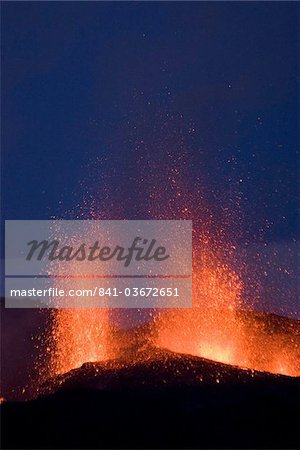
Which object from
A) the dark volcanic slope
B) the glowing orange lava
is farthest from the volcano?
the glowing orange lava

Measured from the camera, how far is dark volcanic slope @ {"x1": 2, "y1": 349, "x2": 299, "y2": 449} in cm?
790

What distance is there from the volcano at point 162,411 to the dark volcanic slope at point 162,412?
0.06ft

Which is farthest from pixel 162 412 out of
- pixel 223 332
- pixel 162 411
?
pixel 223 332

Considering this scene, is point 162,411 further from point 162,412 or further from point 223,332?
point 223,332

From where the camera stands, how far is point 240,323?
A: 21.6 meters

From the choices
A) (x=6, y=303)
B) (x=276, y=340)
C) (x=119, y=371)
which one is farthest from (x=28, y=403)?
(x=6, y=303)

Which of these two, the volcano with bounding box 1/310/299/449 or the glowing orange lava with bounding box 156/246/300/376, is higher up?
the glowing orange lava with bounding box 156/246/300/376

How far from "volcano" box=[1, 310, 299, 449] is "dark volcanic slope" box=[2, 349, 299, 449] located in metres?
0.02

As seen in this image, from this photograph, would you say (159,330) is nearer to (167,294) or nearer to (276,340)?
(167,294)

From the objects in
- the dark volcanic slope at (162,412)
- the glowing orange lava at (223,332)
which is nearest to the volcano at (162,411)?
the dark volcanic slope at (162,412)

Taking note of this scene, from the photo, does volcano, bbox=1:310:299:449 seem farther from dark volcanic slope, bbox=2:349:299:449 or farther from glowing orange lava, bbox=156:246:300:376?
glowing orange lava, bbox=156:246:300:376

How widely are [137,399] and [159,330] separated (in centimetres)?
1133

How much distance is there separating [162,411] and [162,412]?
0.05 metres

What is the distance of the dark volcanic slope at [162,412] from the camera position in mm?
7902
